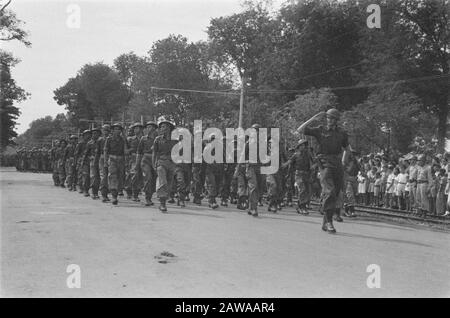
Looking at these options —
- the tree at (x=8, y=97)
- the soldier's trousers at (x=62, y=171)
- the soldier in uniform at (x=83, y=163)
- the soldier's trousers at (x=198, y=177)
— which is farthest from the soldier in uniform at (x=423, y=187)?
the tree at (x=8, y=97)

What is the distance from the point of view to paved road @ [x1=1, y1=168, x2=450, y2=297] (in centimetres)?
621

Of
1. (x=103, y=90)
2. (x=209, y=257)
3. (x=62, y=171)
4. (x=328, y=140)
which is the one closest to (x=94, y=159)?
(x=62, y=171)

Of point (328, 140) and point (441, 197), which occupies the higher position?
point (328, 140)

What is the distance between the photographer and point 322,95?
37.8 m

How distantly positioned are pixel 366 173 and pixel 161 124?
10.2 meters

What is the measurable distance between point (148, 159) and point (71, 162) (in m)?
8.56

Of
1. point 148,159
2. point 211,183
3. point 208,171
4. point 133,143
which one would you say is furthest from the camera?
point 133,143

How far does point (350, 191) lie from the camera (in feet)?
52.3

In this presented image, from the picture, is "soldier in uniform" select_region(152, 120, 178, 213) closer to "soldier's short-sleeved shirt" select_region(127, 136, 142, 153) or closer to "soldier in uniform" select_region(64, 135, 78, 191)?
"soldier's short-sleeved shirt" select_region(127, 136, 142, 153)

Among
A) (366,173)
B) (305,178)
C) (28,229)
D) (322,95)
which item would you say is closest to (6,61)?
(322,95)

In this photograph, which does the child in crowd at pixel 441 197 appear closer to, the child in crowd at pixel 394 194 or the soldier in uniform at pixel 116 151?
the child in crowd at pixel 394 194

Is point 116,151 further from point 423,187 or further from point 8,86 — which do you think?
point 8,86

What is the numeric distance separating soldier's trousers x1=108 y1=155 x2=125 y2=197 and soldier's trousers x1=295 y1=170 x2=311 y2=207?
15.2 feet

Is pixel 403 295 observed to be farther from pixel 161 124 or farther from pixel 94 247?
pixel 161 124
